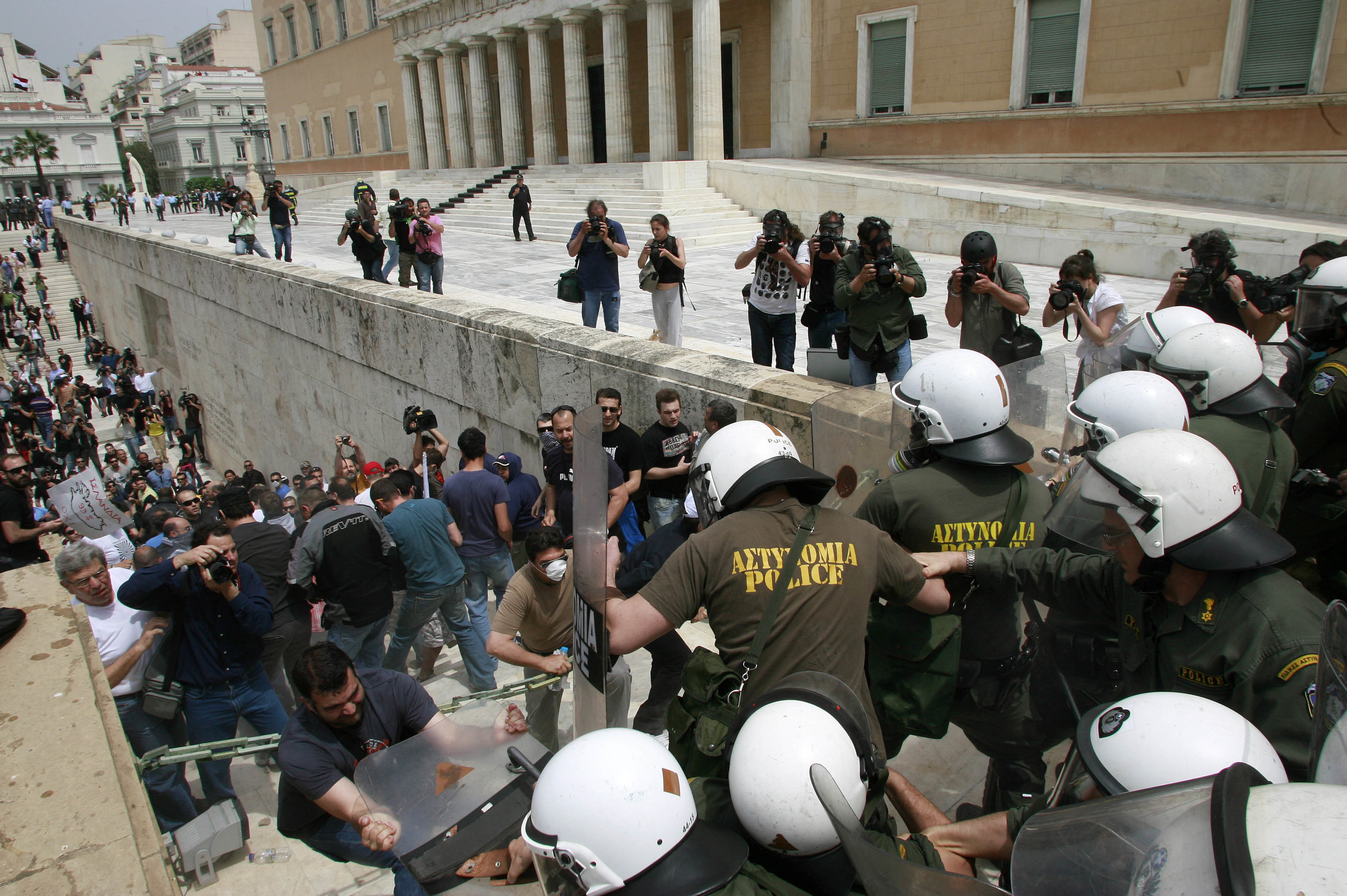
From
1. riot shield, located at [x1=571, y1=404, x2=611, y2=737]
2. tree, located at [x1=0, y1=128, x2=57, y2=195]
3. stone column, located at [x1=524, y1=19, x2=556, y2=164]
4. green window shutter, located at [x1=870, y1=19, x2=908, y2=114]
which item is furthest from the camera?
tree, located at [x1=0, y1=128, x2=57, y2=195]

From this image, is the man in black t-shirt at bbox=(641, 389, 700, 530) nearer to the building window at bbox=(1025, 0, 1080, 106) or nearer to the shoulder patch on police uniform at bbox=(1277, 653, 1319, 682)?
the shoulder patch on police uniform at bbox=(1277, 653, 1319, 682)

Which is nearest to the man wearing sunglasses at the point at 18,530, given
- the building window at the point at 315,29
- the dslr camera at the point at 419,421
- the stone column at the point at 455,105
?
the dslr camera at the point at 419,421

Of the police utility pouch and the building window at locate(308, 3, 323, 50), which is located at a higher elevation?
the building window at locate(308, 3, 323, 50)

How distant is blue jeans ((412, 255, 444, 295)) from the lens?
10008 millimetres

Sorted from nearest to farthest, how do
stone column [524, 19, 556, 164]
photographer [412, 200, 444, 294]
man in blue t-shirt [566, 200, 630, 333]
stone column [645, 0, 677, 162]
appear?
man in blue t-shirt [566, 200, 630, 333]
photographer [412, 200, 444, 294]
stone column [645, 0, 677, 162]
stone column [524, 19, 556, 164]

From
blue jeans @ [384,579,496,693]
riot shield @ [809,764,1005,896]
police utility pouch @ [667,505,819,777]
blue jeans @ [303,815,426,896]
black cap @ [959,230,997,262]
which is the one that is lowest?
blue jeans @ [384,579,496,693]

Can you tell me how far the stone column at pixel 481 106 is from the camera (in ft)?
90.3

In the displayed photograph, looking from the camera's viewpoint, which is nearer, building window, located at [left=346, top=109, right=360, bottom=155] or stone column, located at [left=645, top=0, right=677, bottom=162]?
stone column, located at [left=645, top=0, right=677, bottom=162]

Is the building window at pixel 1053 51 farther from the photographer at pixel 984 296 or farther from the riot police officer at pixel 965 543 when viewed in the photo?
the riot police officer at pixel 965 543

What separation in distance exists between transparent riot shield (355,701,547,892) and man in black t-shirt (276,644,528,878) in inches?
3.0

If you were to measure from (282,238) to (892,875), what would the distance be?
15.7 meters

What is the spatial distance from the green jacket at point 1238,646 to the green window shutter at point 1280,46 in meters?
15.8

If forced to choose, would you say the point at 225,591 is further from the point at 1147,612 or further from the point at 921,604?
the point at 1147,612

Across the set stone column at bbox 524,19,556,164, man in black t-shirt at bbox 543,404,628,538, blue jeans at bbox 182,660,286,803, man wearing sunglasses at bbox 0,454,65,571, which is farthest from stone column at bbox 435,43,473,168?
blue jeans at bbox 182,660,286,803
